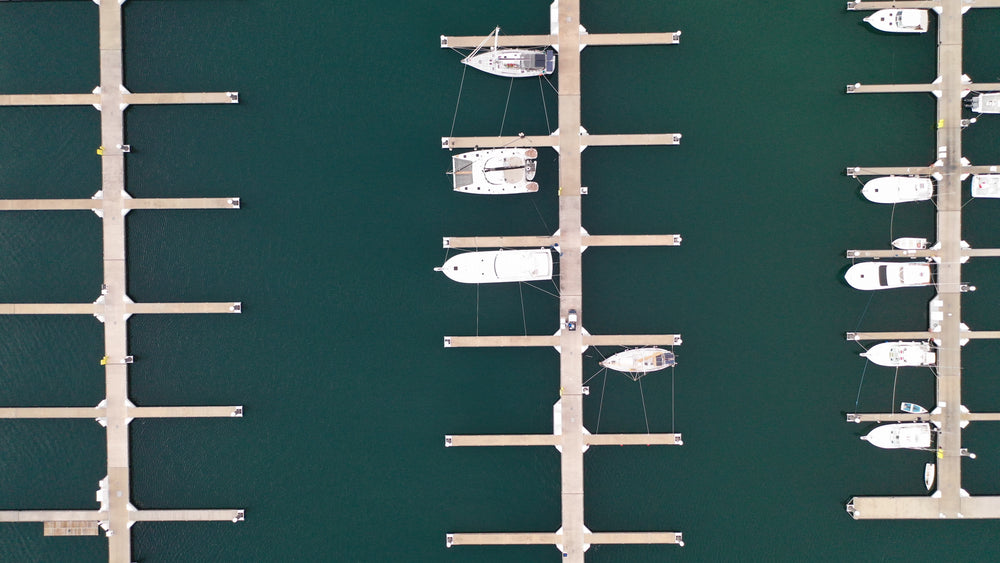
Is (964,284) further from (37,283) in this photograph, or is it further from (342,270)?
(37,283)

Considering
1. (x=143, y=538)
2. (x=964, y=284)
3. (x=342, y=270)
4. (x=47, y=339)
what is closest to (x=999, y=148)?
(x=964, y=284)

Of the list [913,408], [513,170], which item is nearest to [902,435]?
[913,408]

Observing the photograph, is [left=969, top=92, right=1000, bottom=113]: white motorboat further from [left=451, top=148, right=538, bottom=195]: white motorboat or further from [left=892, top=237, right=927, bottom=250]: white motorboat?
[left=451, top=148, right=538, bottom=195]: white motorboat

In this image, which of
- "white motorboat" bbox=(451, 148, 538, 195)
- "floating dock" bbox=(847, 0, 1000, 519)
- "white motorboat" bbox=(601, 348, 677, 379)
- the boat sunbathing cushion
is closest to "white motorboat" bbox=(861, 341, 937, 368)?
"floating dock" bbox=(847, 0, 1000, 519)

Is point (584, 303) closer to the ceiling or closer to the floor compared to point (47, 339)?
closer to the ceiling

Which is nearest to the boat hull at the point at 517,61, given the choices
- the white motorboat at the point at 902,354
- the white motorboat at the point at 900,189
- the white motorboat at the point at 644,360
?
the white motorboat at the point at 644,360

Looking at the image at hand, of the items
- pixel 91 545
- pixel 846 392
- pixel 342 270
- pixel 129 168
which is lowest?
pixel 91 545
